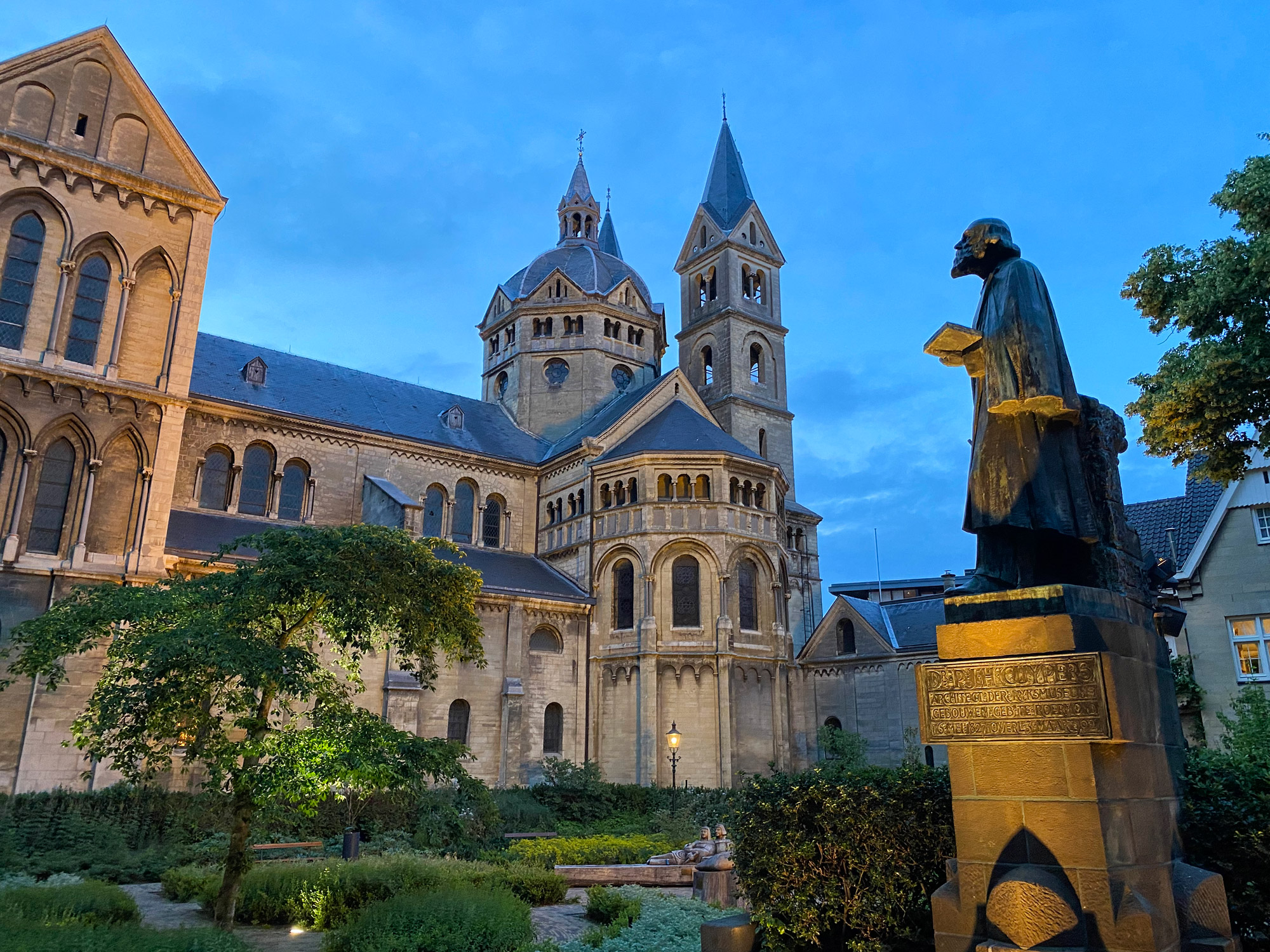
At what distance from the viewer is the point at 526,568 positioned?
3700 centimetres

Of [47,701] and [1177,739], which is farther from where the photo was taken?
[47,701]

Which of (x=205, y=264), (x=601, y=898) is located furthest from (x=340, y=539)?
(x=205, y=264)

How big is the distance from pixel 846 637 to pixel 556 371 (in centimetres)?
1981

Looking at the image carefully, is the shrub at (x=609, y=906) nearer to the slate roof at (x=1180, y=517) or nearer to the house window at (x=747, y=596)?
the slate roof at (x=1180, y=517)

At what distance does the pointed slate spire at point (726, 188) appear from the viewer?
47.3 meters

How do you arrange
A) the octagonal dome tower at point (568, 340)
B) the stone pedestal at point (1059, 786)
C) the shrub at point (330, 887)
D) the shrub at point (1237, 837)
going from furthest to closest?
the octagonal dome tower at point (568, 340) < the shrub at point (330, 887) < the shrub at point (1237, 837) < the stone pedestal at point (1059, 786)

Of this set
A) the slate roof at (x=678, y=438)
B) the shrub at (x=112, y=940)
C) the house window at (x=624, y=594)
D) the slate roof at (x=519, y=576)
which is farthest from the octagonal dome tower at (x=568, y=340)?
the shrub at (x=112, y=940)

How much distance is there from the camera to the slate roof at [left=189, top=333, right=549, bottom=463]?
112 feet

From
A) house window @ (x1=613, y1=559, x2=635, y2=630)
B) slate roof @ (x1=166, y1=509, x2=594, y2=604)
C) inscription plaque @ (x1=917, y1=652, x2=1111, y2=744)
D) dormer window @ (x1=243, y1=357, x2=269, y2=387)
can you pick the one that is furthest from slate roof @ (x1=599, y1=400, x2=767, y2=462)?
inscription plaque @ (x1=917, y1=652, x2=1111, y2=744)

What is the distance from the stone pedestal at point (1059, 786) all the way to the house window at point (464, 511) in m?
32.7

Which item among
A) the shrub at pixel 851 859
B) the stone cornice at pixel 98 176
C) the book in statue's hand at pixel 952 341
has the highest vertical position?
the stone cornice at pixel 98 176

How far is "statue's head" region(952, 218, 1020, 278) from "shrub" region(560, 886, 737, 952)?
7780 millimetres

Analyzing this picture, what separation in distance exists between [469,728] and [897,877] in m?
26.0

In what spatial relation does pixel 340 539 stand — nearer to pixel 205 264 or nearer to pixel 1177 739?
pixel 1177 739
